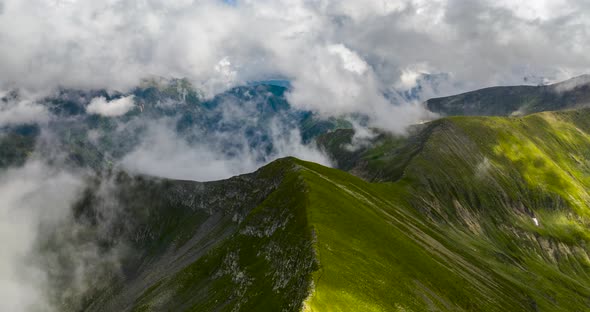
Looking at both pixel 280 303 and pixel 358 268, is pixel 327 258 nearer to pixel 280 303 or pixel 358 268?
pixel 358 268

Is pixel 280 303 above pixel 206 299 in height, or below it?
above

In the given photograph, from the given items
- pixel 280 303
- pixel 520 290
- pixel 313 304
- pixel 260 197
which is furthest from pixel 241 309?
pixel 520 290

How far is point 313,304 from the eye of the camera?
7094 cm

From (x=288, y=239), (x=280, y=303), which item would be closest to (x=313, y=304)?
(x=280, y=303)

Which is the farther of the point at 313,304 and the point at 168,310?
the point at 168,310

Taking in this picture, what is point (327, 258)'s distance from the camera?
89438 millimetres

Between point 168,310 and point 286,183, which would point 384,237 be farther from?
point 168,310

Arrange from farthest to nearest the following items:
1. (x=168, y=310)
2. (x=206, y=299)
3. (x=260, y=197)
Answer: (x=260, y=197)
(x=168, y=310)
(x=206, y=299)

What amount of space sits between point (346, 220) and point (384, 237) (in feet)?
39.9

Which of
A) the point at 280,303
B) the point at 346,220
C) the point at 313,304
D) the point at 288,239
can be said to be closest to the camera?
the point at 313,304

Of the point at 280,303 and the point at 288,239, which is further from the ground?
the point at 288,239

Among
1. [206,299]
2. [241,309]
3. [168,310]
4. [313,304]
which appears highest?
[313,304]

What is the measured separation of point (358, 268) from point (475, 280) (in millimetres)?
69597

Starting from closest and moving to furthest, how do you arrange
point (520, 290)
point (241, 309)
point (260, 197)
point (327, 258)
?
point (327, 258), point (241, 309), point (520, 290), point (260, 197)
